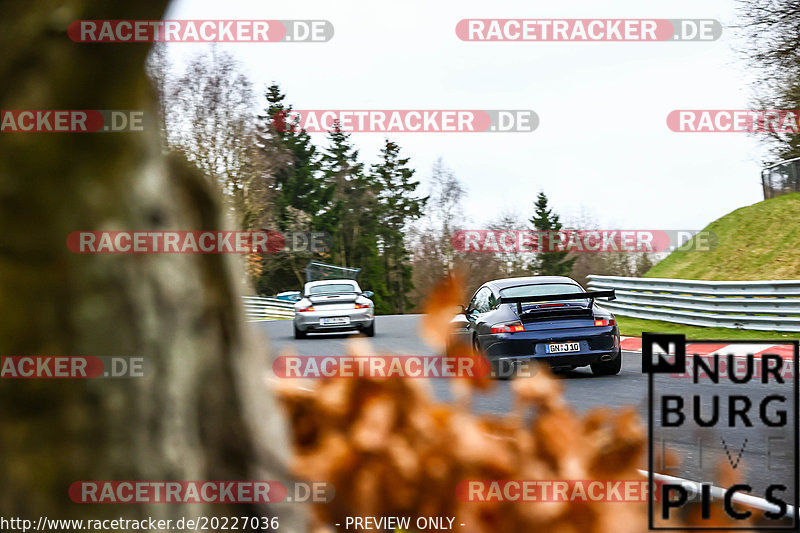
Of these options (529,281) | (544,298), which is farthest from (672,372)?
(529,281)

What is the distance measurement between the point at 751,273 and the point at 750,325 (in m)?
9.96

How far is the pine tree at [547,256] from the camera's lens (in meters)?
54.8

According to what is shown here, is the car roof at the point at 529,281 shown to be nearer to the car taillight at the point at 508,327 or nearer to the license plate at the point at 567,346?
the car taillight at the point at 508,327

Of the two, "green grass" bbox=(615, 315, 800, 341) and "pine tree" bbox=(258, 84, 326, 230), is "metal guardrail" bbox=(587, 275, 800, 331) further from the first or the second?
"pine tree" bbox=(258, 84, 326, 230)

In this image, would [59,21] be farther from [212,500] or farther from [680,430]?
[680,430]

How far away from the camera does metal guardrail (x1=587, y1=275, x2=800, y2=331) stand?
16.9 m

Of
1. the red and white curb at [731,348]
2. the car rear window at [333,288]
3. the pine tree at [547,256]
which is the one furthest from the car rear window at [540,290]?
the pine tree at [547,256]

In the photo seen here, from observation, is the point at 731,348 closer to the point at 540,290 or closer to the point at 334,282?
the point at 540,290

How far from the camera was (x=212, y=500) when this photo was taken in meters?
0.66

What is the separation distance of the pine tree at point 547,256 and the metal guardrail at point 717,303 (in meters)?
25.8

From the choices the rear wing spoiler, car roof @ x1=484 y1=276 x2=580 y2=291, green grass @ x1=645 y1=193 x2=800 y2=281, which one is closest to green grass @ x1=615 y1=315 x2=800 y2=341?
car roof @ x1=484 y1=276 x2=580 y2=291

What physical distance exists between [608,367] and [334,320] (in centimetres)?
934

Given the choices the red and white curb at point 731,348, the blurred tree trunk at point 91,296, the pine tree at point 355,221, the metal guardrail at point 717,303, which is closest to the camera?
the blurred tree trunk at point 91,296

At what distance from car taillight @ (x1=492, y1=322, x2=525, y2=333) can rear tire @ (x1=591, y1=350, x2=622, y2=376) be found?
144 cm
